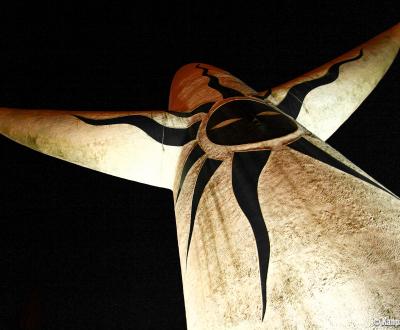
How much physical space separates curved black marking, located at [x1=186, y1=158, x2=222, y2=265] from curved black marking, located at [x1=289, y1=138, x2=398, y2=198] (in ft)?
1.32

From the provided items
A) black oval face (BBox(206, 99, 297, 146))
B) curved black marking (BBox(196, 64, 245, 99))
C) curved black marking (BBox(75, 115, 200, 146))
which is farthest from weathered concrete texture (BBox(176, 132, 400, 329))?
curved black marking (BBox(196, 64, 245, 99))

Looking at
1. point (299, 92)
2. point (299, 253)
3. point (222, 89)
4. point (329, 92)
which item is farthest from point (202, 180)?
point (329, 92)

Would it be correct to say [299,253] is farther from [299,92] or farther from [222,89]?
[299,92]

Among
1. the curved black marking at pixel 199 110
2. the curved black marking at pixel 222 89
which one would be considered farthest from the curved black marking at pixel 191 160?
the curved black marking at pixel 222 89

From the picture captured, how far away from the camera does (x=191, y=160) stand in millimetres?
2053

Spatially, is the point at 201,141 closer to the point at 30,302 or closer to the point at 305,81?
the point at 305,81

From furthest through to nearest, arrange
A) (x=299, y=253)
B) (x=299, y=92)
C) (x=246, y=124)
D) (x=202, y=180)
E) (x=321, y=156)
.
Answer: (x=299, y=92) → (x=246, y=124) → (x=202, y=180) → (x=321, y=156) → (x=299, y=253)

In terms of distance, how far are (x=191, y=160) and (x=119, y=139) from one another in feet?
2.10

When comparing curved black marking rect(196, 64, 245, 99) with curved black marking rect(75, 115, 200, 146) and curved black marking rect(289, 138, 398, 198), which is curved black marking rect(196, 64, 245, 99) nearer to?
curved black marking rect(75, 115, 200, 146)

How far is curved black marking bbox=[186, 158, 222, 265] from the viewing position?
5.90 ft

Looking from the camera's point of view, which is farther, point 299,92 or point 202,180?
point 299,92

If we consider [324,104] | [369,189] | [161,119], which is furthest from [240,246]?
[324,104]

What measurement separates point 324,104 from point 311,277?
6.56 feet

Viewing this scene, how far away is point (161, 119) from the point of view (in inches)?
97.5
